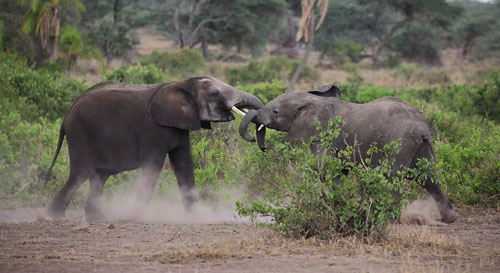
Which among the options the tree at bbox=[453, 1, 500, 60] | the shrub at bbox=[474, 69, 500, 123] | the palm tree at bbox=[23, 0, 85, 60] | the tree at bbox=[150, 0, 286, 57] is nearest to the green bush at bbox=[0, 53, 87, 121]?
the palm tree at bbox=[23, 0, 85, 60]

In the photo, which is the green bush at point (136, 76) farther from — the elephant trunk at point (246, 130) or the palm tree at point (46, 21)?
the elephant trunk at point (246, 130)

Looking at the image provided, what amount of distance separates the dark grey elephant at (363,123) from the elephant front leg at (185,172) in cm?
91

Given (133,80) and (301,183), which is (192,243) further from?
(133,80)

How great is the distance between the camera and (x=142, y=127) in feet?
27.7

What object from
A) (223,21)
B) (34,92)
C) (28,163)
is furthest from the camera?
(223,21)

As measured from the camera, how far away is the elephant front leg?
861 centimetres

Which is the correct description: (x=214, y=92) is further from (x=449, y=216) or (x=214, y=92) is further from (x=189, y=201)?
(x=449, y=216)

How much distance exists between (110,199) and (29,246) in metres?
3.57

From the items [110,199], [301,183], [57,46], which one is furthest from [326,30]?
[301,183]

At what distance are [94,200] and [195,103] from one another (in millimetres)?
1920

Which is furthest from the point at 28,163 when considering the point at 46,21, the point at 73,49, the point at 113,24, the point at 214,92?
the point at 113,24

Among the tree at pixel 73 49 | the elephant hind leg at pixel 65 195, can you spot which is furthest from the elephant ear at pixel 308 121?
the tree at pixel 73 49

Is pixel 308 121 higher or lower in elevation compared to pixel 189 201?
higher

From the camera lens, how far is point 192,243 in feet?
22.0
